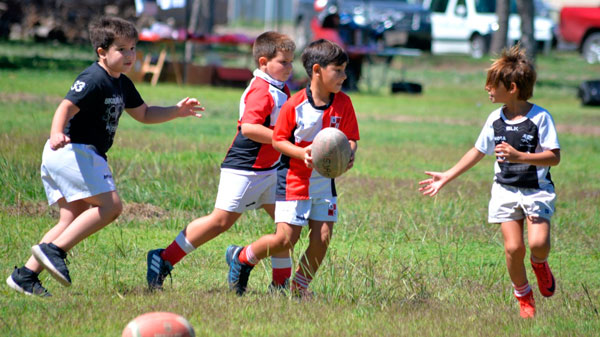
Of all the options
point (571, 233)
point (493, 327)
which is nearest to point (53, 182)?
point (493, 327)

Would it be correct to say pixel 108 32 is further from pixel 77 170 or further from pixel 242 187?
pixel 242 187

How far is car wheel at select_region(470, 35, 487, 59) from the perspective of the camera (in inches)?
1456

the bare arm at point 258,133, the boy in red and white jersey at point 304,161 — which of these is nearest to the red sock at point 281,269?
the boy in red and white jersey at point 304,161

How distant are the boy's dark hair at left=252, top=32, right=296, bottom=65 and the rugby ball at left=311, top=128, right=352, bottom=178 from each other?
2.84ft

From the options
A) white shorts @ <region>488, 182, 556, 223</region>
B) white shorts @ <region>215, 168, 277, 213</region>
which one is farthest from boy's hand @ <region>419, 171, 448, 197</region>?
white shorts @ <region>215, 168, 277, 213</region>

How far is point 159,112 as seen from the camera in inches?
241

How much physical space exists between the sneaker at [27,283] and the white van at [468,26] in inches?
1254

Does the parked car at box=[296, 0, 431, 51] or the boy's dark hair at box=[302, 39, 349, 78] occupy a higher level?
the boy's dark hair at box=[302, 39, 349, 78]

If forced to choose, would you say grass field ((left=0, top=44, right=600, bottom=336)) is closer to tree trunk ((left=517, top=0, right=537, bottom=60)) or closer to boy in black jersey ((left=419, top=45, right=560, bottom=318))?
boy in black jersey ((left=419, top=45, right=560, bottom=318))

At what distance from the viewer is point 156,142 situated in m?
12.7

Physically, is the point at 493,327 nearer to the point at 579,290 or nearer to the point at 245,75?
the point at 579,290

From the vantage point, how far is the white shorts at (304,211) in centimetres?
562

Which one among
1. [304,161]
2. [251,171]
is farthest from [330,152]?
[251,171]

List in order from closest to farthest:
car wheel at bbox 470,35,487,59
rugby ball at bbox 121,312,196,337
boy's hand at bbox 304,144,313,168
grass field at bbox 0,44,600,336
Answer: rugby ball at bbox 121,312,196,337 → grass field at bbox 0,44,600,336 → boy's hand at bbox 304,144,313,168 → car wheel at bbox 470,35,487,59
